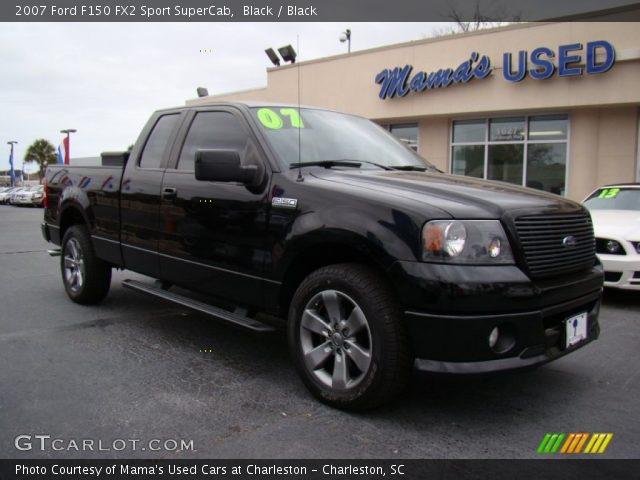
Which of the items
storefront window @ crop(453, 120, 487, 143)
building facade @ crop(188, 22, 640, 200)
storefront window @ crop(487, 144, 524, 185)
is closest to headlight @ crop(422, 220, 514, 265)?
building facade @ crop(188, 22, 640, 200)

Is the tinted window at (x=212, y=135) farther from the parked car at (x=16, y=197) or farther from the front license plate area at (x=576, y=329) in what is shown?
the parked car at (x=16, y=197)

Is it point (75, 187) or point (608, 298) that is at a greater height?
point (75, 187)

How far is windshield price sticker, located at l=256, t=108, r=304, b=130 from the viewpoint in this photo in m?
3.95

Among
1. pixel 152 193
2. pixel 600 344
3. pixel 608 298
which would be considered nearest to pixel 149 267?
pixel 152 193

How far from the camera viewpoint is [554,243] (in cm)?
310

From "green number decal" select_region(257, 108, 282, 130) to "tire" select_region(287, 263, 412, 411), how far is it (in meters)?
1.23

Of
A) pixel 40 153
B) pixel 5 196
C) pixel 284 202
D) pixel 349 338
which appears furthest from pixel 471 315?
pixel 40 153

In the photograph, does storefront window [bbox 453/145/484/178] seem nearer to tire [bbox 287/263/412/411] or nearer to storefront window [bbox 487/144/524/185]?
storefront window [bbox 487/144/524/185]

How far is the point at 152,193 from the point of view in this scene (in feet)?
14.8

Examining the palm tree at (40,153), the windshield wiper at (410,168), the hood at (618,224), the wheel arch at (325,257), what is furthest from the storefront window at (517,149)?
the palm tree at (40,153)

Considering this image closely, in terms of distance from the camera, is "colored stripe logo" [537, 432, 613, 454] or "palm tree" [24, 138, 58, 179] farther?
"palm tree" [24, 138, 58, 179]
